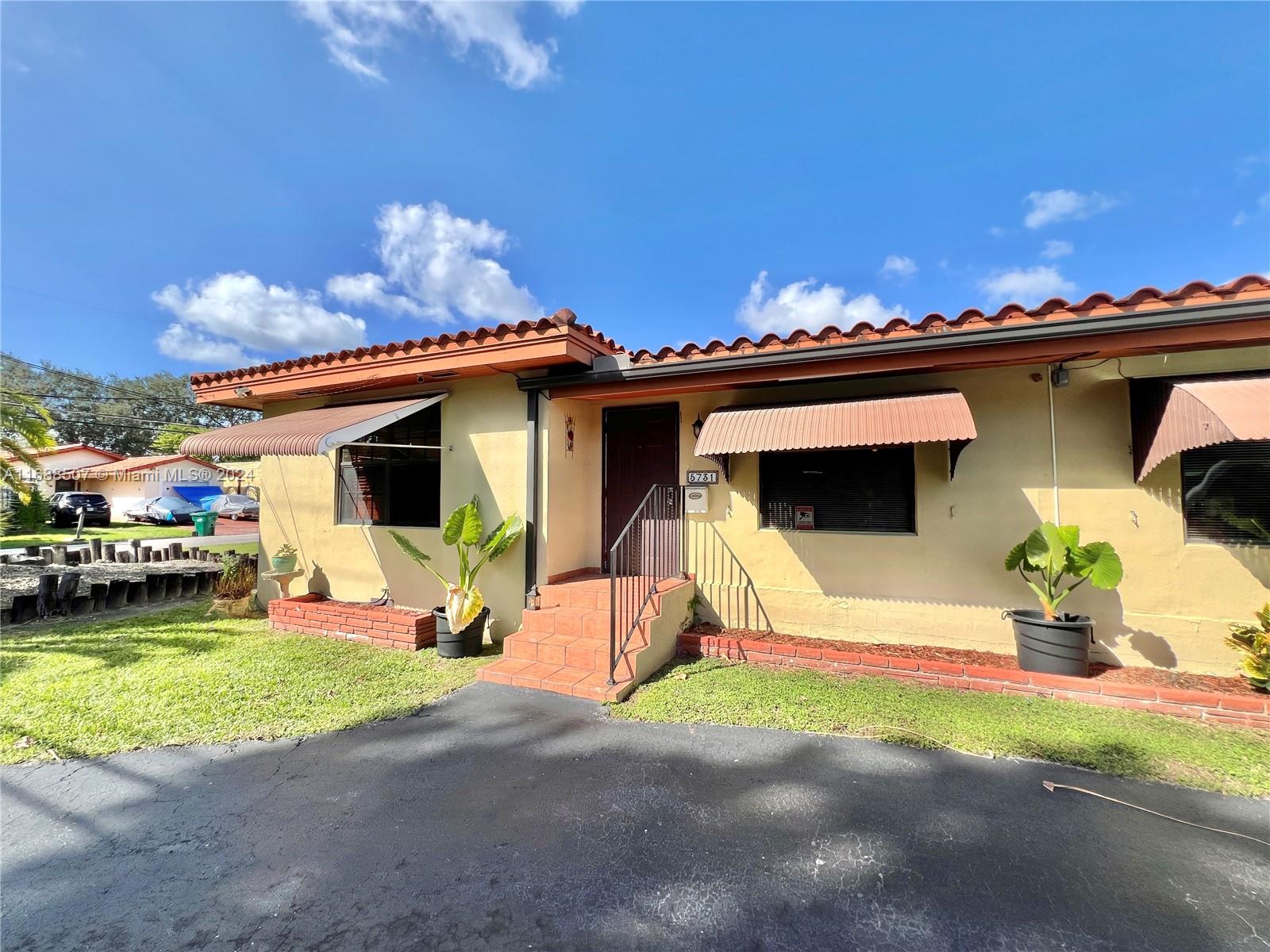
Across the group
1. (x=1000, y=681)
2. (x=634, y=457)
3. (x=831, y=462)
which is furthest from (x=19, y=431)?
(x=1000, y=681)

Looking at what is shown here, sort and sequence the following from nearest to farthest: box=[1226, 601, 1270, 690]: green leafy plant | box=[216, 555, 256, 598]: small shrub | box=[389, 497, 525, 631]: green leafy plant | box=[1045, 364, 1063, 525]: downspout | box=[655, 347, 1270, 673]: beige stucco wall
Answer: box=[1226, 601, 1270, 690]: green leafy plant, box=[655, 347, 1270, 673]: beige stucco wall, box=[1045, 364, 1063, 525]: downspout, box=[389, 497, 525, 631]: green leafy plant, box=[216, 555, 256, 598]: small shrub

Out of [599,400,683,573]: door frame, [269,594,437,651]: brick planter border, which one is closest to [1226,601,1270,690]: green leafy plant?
[599,400,683,573]: door frame

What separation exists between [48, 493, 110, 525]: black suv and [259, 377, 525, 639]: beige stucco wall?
85.3ft

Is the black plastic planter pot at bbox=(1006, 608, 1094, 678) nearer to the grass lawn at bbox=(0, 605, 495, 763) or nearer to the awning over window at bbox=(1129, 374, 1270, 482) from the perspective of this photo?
the awning over window at bbox=(1129, 374, 1270, 482)

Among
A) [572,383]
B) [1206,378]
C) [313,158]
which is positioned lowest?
[1206,378]

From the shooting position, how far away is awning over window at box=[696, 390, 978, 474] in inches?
194

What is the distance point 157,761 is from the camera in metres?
3.92

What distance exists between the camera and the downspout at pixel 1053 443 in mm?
5512

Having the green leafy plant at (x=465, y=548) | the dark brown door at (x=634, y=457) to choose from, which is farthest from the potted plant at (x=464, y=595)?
the dark brown door at (x=634, y=457)

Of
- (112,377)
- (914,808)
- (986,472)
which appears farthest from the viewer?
(112,377)

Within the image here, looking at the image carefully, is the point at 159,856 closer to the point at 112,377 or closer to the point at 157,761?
the point at 157,761

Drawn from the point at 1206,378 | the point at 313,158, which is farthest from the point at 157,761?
the point at 313,158

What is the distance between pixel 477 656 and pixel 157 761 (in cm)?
311

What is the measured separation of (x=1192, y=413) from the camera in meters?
4.45
